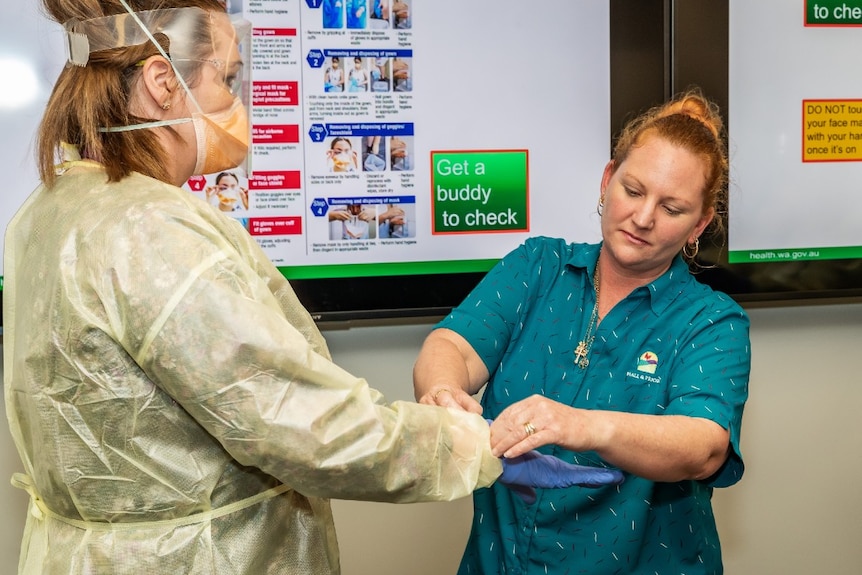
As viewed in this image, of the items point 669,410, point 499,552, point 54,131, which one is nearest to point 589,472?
point 669,410

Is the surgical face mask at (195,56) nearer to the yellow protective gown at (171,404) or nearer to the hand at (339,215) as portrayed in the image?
the yellow protective gown at (171,404)

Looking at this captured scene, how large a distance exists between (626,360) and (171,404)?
2.51 feet

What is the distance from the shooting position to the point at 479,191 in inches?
88.7

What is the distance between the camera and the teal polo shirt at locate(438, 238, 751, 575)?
4.63 ft

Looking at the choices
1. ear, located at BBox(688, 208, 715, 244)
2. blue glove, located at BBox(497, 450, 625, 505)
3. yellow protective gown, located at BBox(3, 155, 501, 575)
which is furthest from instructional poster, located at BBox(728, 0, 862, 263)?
yellow protective gown, located at BBox(3, 155, 501, 575)

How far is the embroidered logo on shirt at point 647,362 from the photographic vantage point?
1.46 metres

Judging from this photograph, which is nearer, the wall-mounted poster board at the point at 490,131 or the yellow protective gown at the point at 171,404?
the yellow protective gown at the point at 171,404

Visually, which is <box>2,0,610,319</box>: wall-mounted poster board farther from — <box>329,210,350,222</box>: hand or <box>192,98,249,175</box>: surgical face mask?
<box>192,98,249,175</box>: surgical face mask

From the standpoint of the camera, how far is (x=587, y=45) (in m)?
2.27

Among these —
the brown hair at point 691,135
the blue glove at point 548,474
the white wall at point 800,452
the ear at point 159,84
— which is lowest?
the white wall at point 800,452

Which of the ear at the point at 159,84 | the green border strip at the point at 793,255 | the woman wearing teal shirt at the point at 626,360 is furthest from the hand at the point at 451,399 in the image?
the green border strip at the point at 793,255

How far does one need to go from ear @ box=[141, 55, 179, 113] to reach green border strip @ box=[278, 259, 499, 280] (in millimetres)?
988

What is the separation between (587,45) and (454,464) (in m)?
1.42

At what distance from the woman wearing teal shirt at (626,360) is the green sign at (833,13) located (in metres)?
0.98
